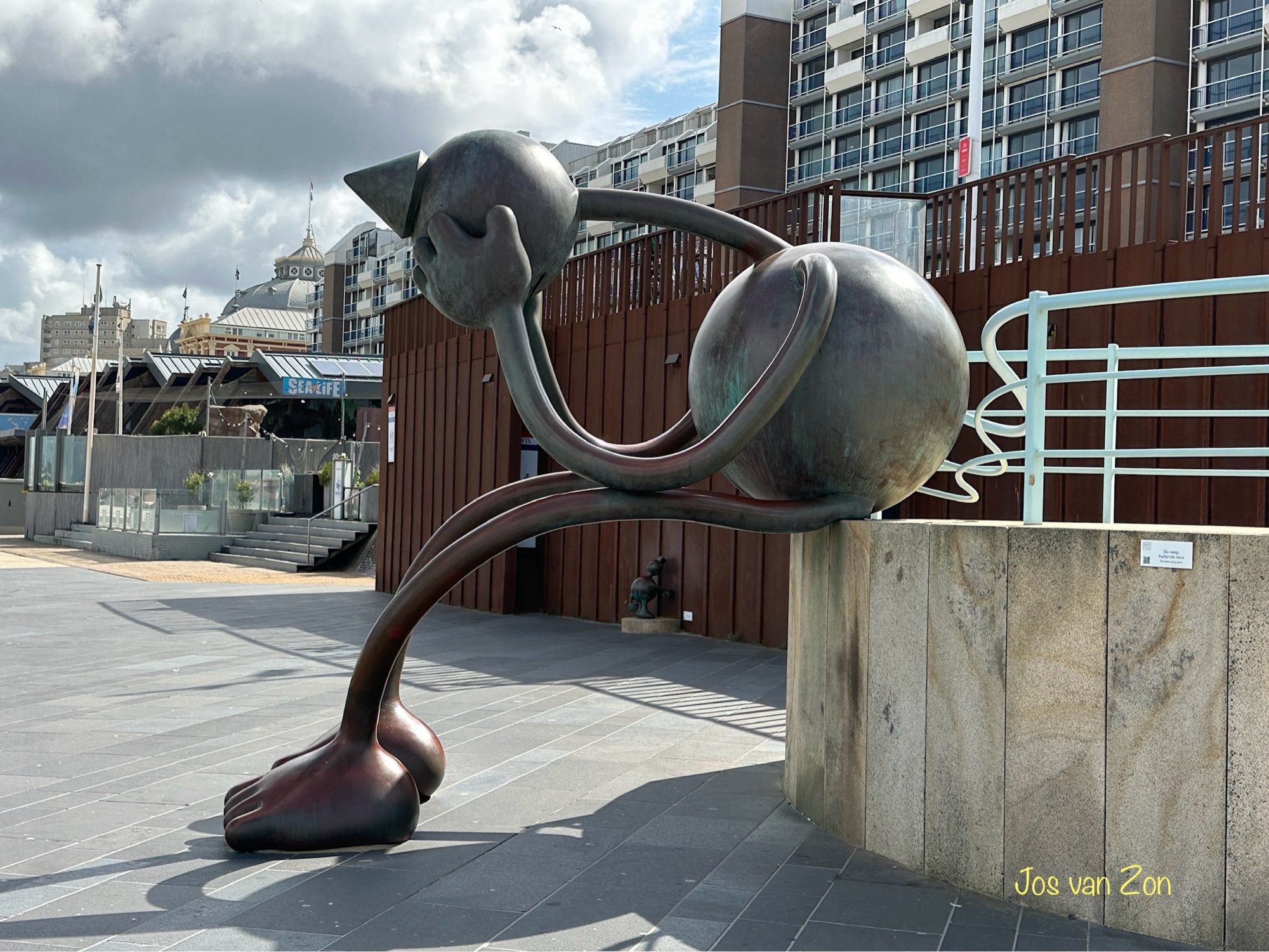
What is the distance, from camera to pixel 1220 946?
4.46 metres

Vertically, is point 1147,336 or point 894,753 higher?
point 1147,336

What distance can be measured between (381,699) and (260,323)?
150935mm

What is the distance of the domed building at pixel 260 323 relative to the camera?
14238cm

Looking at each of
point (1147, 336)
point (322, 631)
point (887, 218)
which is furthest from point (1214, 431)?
point (322, 631)

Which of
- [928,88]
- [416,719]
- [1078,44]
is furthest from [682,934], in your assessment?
[928,88]

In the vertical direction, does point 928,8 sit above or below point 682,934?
above

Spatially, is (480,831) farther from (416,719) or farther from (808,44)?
(808,44)

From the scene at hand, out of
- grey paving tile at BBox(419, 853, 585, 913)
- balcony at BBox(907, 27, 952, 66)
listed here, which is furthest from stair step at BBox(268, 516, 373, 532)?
balcony at BBox(907, 27, 952, 66)

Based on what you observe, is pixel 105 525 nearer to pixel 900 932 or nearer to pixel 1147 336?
pixel 1147 336

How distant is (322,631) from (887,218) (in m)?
8.45

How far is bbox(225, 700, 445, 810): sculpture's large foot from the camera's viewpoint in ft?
20.5

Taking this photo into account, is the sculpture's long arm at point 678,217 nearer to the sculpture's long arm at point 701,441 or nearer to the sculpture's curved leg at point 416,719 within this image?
the sculpture's long arm at point 701,441

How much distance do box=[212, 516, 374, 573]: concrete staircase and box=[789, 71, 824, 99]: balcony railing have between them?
1667 inches

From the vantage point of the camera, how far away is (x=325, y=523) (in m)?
28.8
